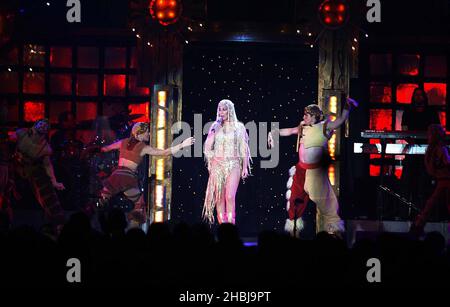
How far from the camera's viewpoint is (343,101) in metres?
10.8

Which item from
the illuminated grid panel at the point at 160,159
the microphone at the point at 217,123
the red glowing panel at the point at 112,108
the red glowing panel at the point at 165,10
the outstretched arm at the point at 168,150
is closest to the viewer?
the outstretched arm at the point at 168,150

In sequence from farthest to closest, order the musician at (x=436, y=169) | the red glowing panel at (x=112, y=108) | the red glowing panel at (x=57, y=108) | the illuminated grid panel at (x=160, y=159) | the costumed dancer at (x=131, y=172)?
the red glowing panel at (x=57, y=108), the red glowing panel at (x=112, y=108), the illuminated grid panel at (x=160, y=159), the costumed dancer at (x=131, y=172), the musician at (x=436, y=169)

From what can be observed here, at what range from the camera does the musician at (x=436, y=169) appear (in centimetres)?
956

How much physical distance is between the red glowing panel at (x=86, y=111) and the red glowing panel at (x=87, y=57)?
2.16 ft

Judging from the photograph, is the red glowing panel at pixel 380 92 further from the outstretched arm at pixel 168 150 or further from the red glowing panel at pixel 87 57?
the red glowing panel at pixel 87 57

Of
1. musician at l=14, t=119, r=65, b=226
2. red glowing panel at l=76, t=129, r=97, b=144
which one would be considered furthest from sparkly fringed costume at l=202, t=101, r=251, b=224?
red glowing panel at l=76, t=129, r=97, b=144

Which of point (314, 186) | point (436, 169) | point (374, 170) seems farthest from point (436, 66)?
point (314, 186)

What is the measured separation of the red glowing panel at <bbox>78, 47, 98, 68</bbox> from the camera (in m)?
12.4

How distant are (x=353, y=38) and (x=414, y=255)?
695cm

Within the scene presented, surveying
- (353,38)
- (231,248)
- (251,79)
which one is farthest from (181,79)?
(231,248)

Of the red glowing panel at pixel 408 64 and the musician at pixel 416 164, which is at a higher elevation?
the red glowing panel at pixel 408 64

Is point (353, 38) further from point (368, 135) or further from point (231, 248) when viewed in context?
point (231, 248)

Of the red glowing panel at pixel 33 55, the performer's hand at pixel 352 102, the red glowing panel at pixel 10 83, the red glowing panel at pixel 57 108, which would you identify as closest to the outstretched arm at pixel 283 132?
the performer's hand at pixel 352 102
